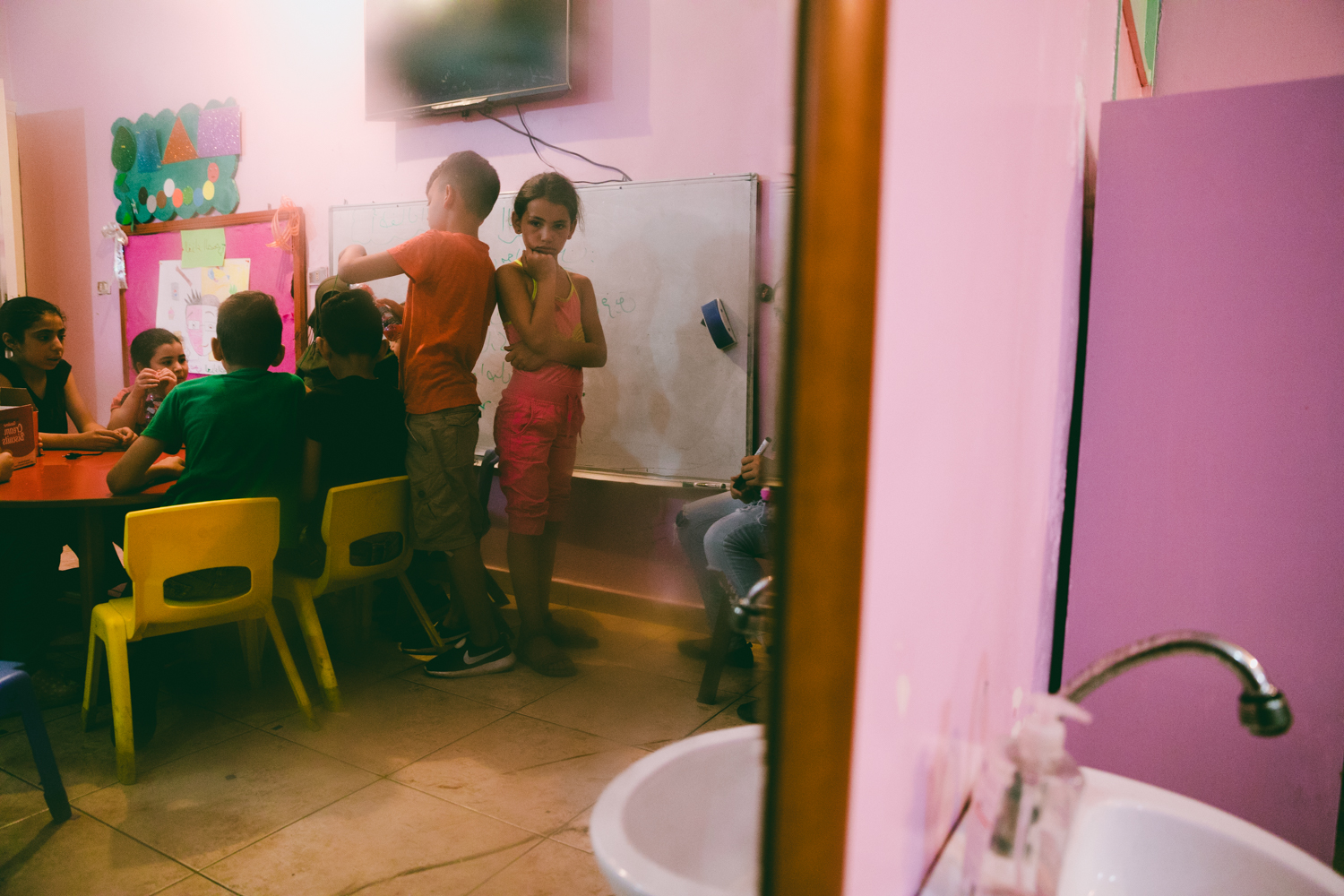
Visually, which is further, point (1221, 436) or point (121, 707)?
point (121, 707)

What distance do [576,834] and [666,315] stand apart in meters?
1.60

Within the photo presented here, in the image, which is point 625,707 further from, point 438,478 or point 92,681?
point 92,681

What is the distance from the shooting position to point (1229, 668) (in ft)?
1.70

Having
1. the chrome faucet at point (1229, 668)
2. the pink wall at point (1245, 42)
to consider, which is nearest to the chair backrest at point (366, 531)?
the chrome faucet at point (1229, 668)

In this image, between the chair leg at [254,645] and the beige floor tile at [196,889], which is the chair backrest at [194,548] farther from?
the beige floor tile at [196,889]

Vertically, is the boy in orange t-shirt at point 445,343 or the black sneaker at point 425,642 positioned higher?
the boy in orange t-shirt at point 445,343

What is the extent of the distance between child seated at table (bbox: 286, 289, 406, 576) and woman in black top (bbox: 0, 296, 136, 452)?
83cm

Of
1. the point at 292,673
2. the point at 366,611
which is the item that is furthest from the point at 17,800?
the point at 366,611

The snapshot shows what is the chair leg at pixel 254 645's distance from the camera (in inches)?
82.1

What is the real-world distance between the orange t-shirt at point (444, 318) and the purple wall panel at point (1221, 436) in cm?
162

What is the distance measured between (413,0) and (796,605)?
3120mm

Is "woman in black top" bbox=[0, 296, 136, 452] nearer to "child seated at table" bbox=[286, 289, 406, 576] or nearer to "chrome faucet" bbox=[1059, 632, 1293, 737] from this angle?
"child seated at table" bbox=[286, 289, 406, 576]

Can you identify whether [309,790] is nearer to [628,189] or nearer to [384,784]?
[384,784]

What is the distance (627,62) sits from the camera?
245 centimetres
